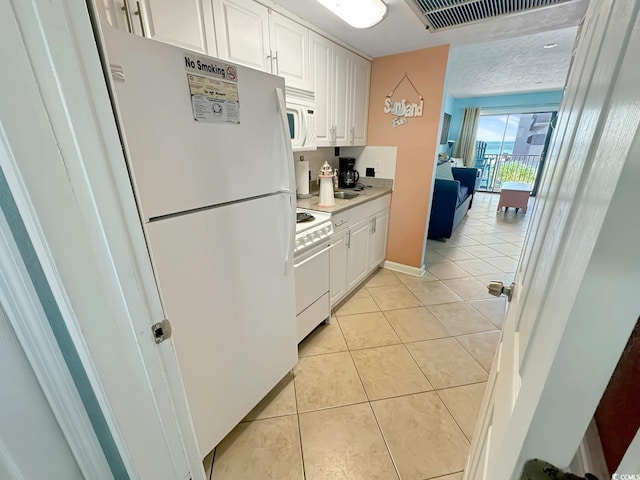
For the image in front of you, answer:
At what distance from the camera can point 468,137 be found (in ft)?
23.0

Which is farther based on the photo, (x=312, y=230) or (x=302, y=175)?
(x=302, y=175)

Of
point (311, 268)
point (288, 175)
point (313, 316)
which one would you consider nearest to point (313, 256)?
point (311, 268)

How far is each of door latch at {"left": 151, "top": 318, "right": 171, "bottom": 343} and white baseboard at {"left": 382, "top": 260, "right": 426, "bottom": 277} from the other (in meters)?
2.80

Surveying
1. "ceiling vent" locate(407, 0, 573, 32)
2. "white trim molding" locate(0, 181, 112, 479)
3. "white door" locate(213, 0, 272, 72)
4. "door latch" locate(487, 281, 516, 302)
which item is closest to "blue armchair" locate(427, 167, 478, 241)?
"ceiling vent" locate(407, 0, 573, 32)

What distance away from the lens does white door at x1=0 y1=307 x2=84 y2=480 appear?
49 cm

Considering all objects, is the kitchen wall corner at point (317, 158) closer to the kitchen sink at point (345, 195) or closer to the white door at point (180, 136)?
the kitchen sink at point (345, 195)

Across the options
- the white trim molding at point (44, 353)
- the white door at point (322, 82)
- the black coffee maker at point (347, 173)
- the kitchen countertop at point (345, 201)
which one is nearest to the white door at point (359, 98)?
the black coffee maker at point (347, 173)

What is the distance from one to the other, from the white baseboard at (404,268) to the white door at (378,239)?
126 millimetres

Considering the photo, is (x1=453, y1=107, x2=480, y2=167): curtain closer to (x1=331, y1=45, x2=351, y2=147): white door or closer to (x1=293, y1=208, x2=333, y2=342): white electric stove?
(x1=331, y1=45, x2=351, y2=147): white door

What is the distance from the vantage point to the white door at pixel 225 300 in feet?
3.15

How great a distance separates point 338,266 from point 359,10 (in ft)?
5.85

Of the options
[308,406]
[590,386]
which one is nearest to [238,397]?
[308,406]

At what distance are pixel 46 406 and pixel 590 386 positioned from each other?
0.91 metres

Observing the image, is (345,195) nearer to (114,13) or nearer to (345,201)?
(345,201)
